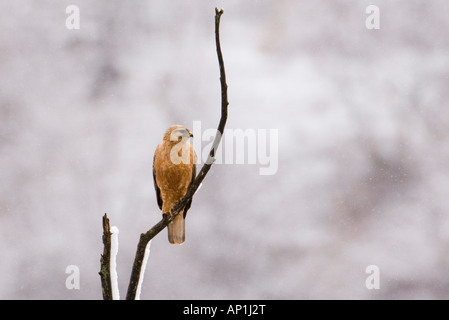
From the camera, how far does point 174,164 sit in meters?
8.24

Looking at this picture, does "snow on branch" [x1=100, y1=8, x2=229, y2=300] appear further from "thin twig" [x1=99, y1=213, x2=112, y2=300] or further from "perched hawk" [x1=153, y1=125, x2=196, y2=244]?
"perched hawk" [x1=153, y1=125, x2=196, y2=244]

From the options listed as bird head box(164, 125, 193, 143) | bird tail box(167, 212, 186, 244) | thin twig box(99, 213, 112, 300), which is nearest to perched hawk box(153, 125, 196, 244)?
bird head box(164, 125, 193, 143)

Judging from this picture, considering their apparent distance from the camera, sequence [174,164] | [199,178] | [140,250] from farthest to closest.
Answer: [174,164], [140,250], [199,178]

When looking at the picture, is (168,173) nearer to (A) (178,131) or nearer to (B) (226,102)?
(A) (178,131)

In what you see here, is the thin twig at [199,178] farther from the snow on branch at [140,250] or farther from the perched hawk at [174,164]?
the perched hawk at [174,164]

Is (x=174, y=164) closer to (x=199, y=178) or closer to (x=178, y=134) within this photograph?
(x=178, y=134)

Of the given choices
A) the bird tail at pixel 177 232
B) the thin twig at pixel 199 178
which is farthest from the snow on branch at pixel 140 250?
the bird tail at pixel 177 232

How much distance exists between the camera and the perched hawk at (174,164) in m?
8.15

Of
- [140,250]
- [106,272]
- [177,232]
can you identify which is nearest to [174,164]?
[177,232]
